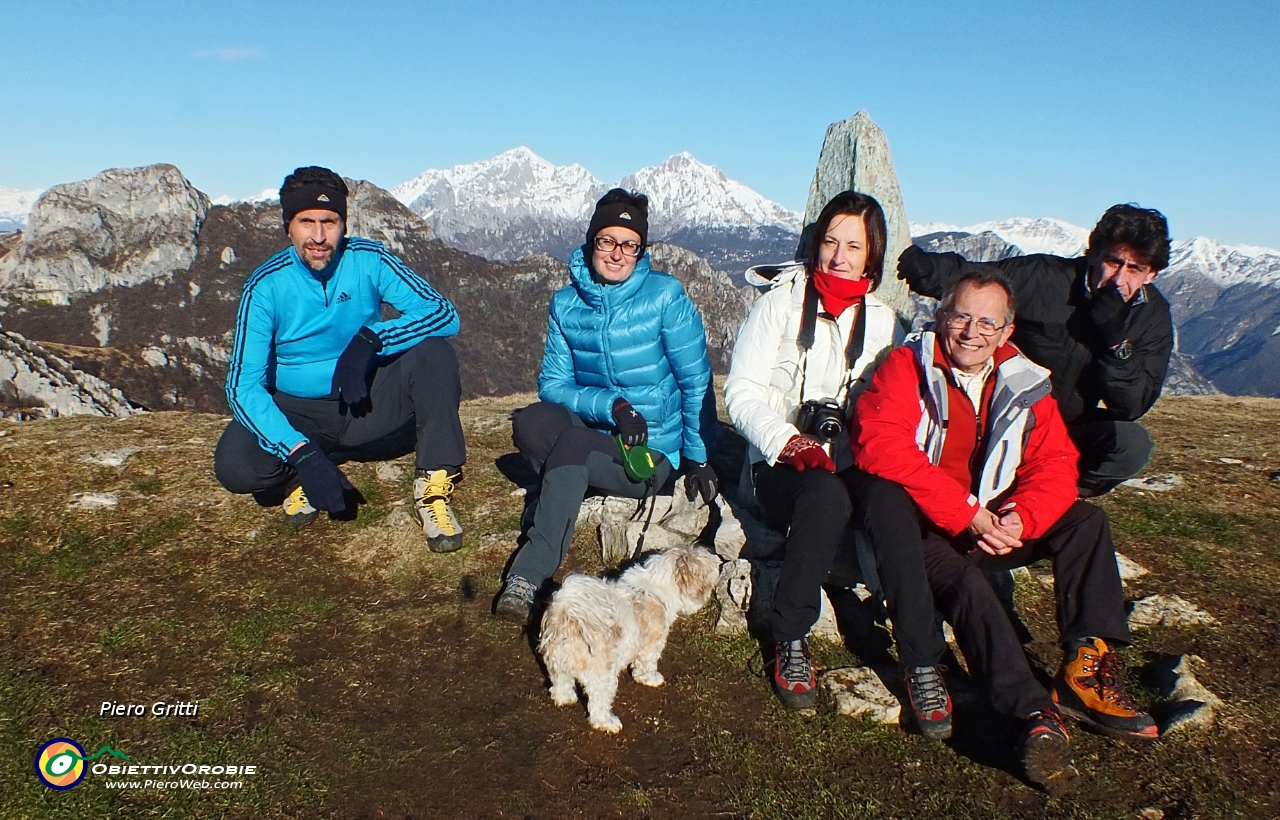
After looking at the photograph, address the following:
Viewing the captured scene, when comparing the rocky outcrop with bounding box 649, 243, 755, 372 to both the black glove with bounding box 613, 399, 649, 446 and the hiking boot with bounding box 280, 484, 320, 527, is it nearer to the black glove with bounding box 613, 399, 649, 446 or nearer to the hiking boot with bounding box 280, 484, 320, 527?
the hiking boot with bounding box 280, 484, 320, 527

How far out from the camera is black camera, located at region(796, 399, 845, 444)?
524cm

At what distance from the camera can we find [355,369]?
617 centimetres

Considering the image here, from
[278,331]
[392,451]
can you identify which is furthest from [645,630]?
[392,451]

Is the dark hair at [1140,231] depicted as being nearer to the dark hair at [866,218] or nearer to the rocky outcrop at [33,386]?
the dark hair at [866,218]

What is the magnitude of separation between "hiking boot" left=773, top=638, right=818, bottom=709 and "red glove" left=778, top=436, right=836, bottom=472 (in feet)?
4.07

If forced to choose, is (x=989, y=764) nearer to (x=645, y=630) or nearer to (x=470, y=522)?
(x=645, y=630)

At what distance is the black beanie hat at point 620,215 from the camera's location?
577 cm

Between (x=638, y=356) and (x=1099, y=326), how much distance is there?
386 cm

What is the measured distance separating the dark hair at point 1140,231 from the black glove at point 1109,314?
34 centimetres

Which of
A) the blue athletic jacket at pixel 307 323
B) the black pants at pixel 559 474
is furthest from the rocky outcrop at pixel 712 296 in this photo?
the black pants at pixel 559 474

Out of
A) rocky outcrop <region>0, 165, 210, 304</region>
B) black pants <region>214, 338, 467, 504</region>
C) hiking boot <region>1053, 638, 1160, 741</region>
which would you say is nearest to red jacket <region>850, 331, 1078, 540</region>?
hiking boot <region>1053, 638, 1160, 741</region>

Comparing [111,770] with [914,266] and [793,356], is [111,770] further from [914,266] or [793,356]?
[914,266]

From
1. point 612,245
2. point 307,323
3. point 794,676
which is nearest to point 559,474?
point 612,245

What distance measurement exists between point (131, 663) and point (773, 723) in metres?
4.57
